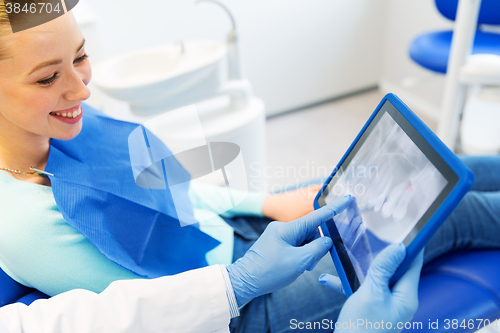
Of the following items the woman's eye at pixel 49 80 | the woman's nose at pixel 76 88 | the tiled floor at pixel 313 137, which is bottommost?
the tiled floor at pixel 313 137

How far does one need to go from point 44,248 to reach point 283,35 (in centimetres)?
208

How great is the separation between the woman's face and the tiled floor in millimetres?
1237

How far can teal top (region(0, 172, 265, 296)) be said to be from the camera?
1.98ft

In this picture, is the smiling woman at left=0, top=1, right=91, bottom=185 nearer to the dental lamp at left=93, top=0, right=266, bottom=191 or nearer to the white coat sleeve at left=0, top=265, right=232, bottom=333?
the white coat sleeve at left=0, top=265, right=232, bottom=333

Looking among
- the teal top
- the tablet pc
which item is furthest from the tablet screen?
the teal top

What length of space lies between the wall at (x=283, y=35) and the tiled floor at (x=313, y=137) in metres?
0.12

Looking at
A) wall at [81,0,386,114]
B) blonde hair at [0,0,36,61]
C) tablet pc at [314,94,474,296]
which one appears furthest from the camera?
wall at [81,0,386,114]

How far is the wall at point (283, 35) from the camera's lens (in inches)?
77.9

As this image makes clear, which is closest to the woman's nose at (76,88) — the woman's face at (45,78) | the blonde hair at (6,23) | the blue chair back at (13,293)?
the woman's face at (45,78)

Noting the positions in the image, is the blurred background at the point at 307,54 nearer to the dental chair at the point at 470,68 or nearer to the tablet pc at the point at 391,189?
the dental chair at the point at 470,68

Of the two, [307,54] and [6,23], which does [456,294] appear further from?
[307,54]

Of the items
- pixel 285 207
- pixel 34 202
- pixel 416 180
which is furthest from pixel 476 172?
pixel 34 202

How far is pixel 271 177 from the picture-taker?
1.95 metres

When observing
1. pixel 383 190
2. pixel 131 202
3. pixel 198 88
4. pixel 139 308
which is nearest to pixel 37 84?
pixel 131 202
